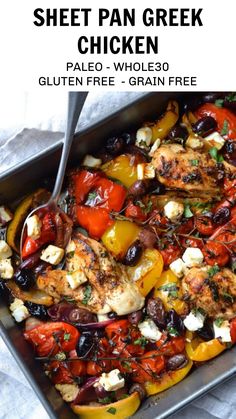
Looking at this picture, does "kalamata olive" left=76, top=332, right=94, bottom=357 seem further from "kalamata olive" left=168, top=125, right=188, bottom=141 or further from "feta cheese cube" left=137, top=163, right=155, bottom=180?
"kalamata olive" left=168, top=125, right=188, bottom=141

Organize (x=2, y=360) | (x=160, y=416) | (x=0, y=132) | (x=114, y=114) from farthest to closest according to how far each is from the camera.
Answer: (x=0, y=132)
(x=2, y=360)
(x=114, y=114)
(x=160, y=416)

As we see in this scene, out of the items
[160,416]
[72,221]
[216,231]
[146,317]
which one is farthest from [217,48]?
[160,416]

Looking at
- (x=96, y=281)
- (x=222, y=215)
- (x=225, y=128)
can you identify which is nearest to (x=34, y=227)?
(x=96, y=281)

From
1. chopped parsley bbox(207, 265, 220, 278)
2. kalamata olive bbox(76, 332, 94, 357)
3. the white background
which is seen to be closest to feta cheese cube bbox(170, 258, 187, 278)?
chopped parsley bbox(207, 265, 220, 278)

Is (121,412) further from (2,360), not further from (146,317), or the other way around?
(2,360)

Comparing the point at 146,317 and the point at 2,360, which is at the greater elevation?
the point at 146,317

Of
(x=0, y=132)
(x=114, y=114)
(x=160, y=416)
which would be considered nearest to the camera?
(x=160, y=416)
